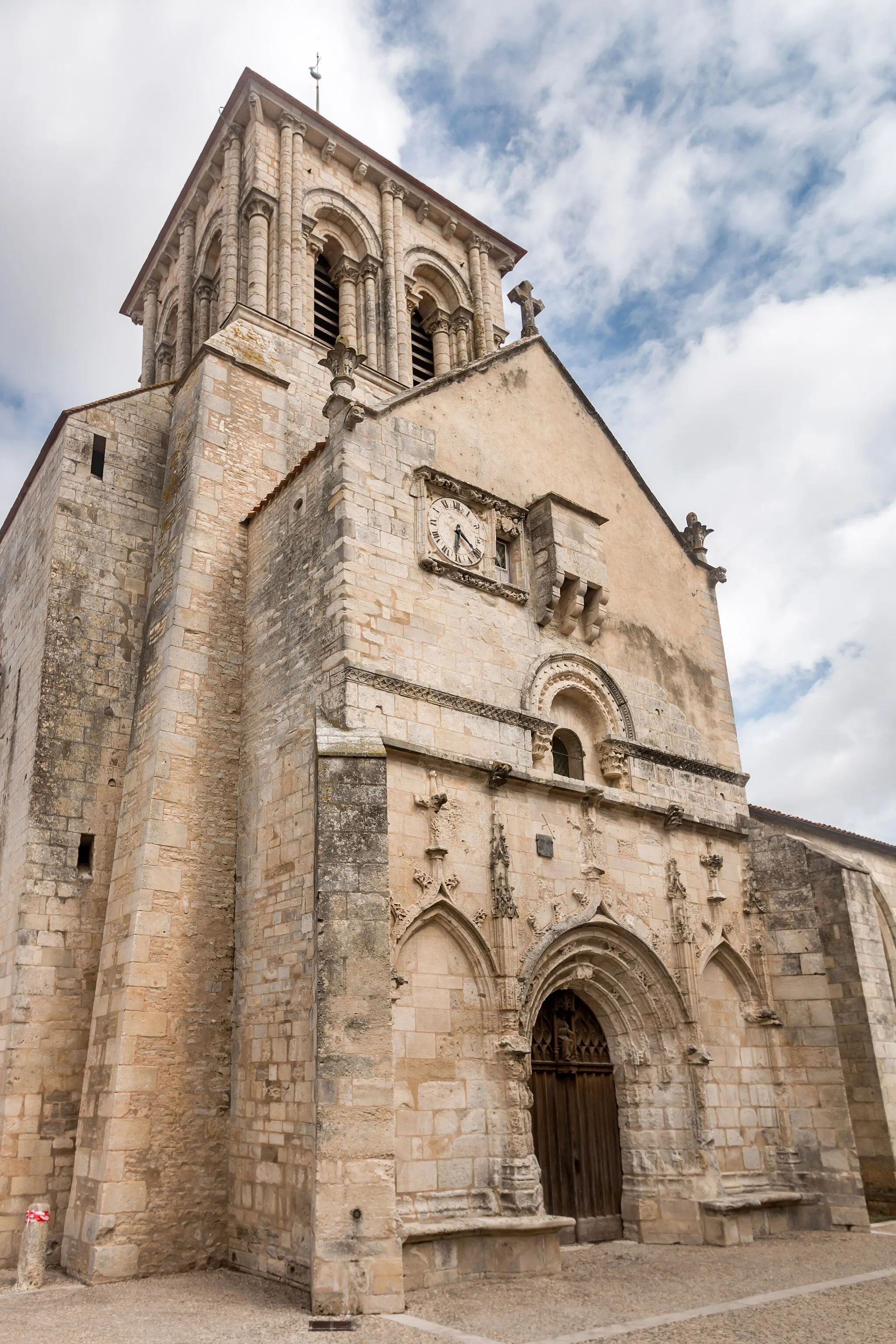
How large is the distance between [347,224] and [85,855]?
12543mm

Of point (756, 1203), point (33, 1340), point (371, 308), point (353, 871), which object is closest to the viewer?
point (33, 1340)

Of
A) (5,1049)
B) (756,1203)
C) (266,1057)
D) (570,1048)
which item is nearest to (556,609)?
(570,1048)

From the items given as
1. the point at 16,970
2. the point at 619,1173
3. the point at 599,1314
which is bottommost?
the point at 599,1314

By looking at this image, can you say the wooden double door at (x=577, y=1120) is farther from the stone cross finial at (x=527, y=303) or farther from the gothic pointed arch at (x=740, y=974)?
the stone cross finial at (x=527, y=303)

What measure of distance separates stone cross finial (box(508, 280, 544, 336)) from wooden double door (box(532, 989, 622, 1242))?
351 inches

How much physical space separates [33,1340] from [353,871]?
12.3ft

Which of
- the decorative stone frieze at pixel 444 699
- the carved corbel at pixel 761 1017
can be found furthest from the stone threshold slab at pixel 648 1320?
the decorative stone frieze at pixel 444 699

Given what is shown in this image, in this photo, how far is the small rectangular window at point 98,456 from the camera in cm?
1298

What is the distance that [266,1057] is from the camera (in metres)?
9.21

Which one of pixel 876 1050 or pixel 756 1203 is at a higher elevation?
pixel 876 1050

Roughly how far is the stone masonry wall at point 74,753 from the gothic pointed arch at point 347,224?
6043mm

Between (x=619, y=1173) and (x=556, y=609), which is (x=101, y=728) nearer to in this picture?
(x=556, y=609)

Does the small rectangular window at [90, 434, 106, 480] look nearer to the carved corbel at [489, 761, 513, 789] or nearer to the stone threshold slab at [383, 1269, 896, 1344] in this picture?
the carved corbel at [489, 761, 513, 789]

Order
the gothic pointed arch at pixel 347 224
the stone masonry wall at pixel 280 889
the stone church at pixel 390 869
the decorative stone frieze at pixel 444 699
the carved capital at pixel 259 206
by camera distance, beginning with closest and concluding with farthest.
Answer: the stone masonry wall at pixel 280 889, the stone church at pixel 390 869, the decorative stone frieze at pixel 444 699, the carved capital at pixel 259 206, the gothic pointed arch at pixel 347 224
